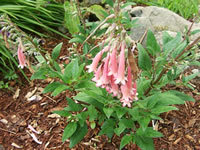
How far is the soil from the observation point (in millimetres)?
2973

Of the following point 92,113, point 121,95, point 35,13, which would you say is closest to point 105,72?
point 121,95

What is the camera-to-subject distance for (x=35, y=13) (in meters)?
4.91

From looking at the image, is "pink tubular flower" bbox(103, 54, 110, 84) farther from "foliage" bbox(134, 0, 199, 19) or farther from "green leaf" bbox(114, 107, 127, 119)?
"foliage" bbox(134, 0, 199, 19)

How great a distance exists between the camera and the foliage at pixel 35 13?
451 cm

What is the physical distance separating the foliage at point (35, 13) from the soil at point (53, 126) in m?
1.53

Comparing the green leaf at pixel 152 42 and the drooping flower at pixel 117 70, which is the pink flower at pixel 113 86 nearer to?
the drooping flower at pixel 117 70

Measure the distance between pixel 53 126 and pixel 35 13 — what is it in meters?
2.76

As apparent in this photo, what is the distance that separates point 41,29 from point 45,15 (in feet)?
1.07

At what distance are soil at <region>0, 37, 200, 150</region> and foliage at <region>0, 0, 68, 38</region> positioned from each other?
1.53 m

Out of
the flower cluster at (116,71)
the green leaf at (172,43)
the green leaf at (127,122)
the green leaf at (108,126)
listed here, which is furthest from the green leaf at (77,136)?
the green leaf at (172,43)

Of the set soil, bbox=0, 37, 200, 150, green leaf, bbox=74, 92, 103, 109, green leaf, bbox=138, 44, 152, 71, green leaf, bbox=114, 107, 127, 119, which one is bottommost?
soil, bbox=0, 37, 200, 150

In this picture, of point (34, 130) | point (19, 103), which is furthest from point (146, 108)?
point (19, 103)

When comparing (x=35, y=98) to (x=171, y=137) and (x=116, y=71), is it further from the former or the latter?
(x=116, y=71)

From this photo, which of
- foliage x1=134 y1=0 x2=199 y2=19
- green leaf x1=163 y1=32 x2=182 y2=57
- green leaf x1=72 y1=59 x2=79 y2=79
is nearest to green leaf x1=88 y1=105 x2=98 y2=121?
green leaf x1=72 y1=59 x2=79 y2=79
